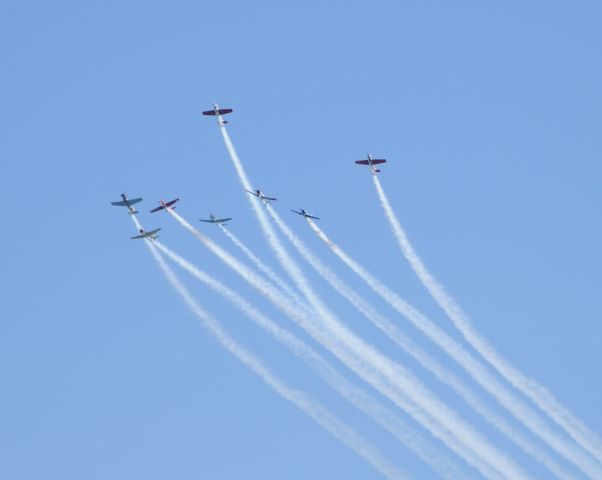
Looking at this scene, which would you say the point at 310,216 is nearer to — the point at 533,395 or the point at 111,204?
the point at 111,204

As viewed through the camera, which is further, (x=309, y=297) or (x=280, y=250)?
(x=280, y=250)

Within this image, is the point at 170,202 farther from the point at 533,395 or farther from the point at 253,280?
the point at 533,395

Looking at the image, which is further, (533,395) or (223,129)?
(223,129)

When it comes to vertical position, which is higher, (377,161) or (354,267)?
(377,161)

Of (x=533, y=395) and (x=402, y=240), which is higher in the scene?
(x=402, y=240)

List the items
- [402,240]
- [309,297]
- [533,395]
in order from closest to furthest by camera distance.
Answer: [533,395] < [309,297] < [402,240]

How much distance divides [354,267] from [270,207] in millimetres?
11090

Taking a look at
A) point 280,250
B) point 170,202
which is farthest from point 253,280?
point 170,202

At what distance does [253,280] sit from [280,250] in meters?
4.50

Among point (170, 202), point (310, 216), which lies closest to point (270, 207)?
point (310, 216)

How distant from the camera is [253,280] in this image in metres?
75.2

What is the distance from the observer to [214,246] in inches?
3147

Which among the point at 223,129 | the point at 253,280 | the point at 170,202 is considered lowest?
the point at 253,280

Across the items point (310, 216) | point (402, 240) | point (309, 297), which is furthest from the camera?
point (310, 216)
